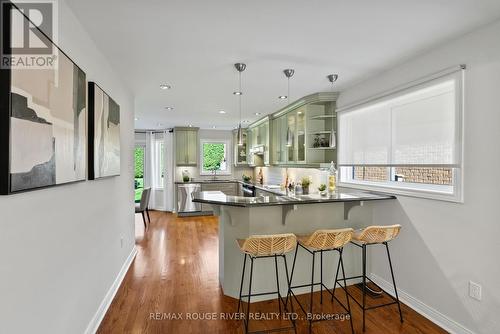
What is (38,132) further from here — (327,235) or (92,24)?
(327,235)

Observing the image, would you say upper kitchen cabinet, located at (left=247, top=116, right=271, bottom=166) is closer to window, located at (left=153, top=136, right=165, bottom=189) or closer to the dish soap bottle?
the dish soap bottle

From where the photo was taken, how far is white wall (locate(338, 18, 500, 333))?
2006 millimetres

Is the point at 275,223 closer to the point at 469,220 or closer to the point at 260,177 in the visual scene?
the point at 469,220

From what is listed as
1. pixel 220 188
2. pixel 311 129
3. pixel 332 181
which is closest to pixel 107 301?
pixel 332 181

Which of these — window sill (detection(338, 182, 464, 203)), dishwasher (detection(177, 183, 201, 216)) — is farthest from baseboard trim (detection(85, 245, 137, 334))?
dishwasher (detection(177, 183, 201, 216))

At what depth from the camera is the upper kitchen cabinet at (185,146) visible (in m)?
7.41

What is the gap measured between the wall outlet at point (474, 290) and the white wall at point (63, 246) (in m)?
3.03

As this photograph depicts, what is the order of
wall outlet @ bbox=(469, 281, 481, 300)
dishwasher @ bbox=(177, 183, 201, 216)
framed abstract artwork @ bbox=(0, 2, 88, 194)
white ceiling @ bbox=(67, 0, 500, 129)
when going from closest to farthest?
framed abstract artwork @ bbox=(0, 2, 88, 194) < white ceiling @ bbox=(67, 0, 500, 129) < wall outlet @ bbox=(469, 281, 481, 300) < dishwasher @ bbox=(177, 183, 201, 216)

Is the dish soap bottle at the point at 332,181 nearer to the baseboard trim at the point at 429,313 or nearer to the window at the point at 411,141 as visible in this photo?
the window at the point at 411,141

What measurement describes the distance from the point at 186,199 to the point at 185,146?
58.6 inches

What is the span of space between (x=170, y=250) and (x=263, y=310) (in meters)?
2.27

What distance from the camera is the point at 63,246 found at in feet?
5.65

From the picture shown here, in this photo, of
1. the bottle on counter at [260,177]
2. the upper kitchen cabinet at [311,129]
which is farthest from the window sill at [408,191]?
the bottle on counter at [260,177]

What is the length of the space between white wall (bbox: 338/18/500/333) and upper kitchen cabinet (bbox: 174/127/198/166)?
576 cm
